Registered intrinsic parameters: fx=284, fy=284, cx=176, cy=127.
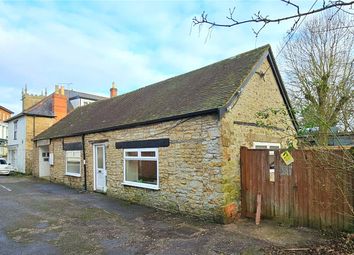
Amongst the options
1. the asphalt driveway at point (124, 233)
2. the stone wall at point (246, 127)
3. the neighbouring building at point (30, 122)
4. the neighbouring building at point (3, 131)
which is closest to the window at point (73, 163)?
the asphalt driveway at point (124, 233)

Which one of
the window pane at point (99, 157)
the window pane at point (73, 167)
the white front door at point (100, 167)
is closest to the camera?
the white front door at point (100, 167)

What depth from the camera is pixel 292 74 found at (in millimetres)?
18016

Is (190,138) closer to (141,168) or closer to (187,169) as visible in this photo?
(187,169)

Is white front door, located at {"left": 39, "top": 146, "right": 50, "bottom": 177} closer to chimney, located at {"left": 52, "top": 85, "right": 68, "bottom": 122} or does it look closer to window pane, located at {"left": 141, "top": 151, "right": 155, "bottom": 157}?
chimney, located at {"left": 52, "top": 85, "right": 68, "bottom": 122}

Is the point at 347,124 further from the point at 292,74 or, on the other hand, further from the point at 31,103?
the point at 31,103

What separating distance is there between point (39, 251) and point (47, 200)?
669 cm

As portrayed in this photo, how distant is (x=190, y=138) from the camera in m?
9.19

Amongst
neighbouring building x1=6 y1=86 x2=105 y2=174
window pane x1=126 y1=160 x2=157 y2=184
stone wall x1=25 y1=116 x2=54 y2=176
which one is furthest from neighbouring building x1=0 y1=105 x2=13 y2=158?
window pane x1=126 y1=160 x2=157 y2=184

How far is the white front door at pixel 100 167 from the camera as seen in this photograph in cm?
1364

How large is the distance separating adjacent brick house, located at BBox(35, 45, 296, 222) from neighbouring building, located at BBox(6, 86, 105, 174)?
11953 mm

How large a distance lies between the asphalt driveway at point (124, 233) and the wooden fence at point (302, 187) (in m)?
0.52

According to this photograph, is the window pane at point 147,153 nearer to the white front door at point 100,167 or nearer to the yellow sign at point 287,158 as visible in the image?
the white front door at point 100,167

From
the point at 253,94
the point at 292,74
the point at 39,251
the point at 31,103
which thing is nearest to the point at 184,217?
the point at 39,251

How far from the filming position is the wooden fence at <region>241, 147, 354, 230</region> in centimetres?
713
